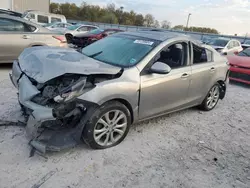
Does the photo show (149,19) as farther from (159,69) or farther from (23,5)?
(159,69)

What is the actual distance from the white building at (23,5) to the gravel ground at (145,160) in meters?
21.3

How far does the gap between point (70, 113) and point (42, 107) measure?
0.34 m

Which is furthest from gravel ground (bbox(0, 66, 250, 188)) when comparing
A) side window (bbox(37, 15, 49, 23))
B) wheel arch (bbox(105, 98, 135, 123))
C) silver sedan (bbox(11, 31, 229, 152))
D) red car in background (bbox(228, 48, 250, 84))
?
side window (bbox(37, 15, 49, 23))

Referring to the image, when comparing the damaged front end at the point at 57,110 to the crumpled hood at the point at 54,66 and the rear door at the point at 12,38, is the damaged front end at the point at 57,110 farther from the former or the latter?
the rear door at the point at 12,38

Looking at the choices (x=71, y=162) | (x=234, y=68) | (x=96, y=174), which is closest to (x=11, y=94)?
(x=71, y=162)

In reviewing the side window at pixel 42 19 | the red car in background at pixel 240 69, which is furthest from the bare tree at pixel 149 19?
the red car in background at pixel 240 69

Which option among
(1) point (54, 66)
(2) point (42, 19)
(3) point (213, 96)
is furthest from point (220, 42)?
(2) point (42, 19)

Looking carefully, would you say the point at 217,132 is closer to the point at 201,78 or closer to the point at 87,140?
the point at 201,78

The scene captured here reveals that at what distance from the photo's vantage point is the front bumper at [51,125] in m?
2.84

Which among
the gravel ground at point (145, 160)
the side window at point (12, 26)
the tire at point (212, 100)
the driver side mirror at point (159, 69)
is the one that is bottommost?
the gravel ground at point (145, 160)

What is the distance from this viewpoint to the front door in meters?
3.57

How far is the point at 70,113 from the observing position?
2.94 meters

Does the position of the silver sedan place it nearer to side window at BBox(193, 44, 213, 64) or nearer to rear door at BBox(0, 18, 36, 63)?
side window at BBox(193, 44, 213, 64)

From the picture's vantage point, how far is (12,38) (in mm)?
6660
